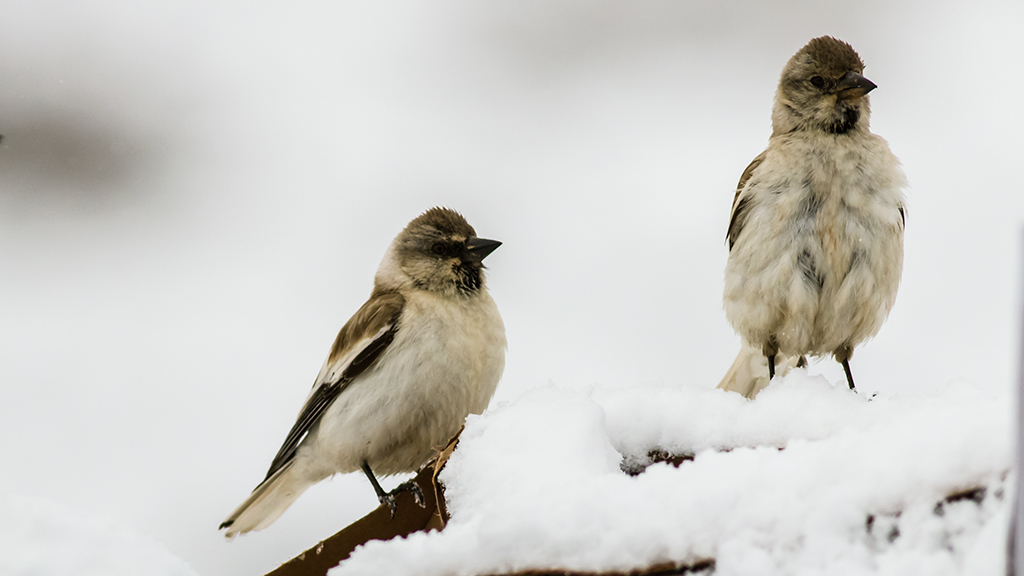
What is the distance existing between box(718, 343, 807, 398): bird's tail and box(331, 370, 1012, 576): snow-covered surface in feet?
6.26

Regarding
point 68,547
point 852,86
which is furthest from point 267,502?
point 852,86

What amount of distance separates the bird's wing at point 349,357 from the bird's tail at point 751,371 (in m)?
1.56

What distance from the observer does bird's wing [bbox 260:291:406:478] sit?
3.84 metres

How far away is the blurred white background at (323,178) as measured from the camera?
15.7m

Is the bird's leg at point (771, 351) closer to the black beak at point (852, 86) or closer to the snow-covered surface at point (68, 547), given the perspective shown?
the black beak at point (852, 86)

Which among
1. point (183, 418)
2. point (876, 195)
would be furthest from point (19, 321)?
point (876, 195)

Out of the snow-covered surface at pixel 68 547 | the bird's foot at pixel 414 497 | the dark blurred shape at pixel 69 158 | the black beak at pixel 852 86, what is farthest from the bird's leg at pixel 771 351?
the dark blurred shape at pixel 69 158

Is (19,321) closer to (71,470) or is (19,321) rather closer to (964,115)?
(71,470)

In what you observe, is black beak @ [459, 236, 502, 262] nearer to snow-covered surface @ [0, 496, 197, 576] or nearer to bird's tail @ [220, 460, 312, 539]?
bird's tail @ [220, 460, 312, 539]

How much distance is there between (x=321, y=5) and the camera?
26.4 m

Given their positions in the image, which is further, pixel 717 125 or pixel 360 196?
pixel 717 125

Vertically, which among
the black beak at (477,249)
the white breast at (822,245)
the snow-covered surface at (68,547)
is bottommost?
the snow-covered surface at (68,547)

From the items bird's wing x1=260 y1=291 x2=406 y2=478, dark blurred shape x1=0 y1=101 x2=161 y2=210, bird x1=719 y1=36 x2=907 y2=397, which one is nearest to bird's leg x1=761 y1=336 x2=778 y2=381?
bird x1=719 y1=36 x2=907 y2=397

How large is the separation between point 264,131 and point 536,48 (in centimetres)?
800
